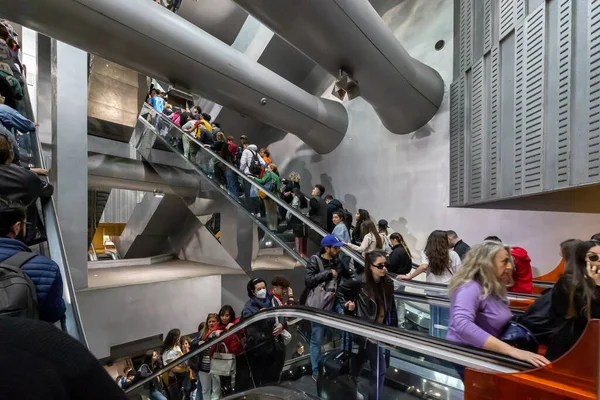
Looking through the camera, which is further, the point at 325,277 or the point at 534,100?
the point at 534,100

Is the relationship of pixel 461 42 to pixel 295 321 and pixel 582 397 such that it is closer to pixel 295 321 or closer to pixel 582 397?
pixel 295 321

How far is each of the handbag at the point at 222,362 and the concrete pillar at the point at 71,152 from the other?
13.1 ft

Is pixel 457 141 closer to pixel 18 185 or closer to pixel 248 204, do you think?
pixel 248 204

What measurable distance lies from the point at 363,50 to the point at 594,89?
314 cm

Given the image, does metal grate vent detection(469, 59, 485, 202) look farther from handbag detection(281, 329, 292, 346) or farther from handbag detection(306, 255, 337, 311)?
handbag detection(281, 329, 292, 346)

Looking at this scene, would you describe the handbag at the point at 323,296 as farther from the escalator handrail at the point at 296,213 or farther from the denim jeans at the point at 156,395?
the denim jeans at the point at 156,395

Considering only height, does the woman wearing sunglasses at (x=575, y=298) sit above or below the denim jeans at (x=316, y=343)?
above

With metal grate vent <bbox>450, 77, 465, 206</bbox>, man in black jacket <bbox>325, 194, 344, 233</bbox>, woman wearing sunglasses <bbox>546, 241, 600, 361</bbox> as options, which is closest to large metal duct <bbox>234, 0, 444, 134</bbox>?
metal grate vent <bbox>450, 77, 465, 206</bbox>

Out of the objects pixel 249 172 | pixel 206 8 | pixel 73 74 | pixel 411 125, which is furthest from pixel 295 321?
pixel 206 8

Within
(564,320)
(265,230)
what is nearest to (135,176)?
(265,230)

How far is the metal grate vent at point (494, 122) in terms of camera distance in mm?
4969

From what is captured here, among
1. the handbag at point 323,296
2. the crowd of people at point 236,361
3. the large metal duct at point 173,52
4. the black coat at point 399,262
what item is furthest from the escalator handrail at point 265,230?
the handbag at point 323,296

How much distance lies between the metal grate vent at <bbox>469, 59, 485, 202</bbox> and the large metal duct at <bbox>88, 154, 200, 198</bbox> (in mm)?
5659

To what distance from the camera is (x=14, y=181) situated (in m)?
2.18
